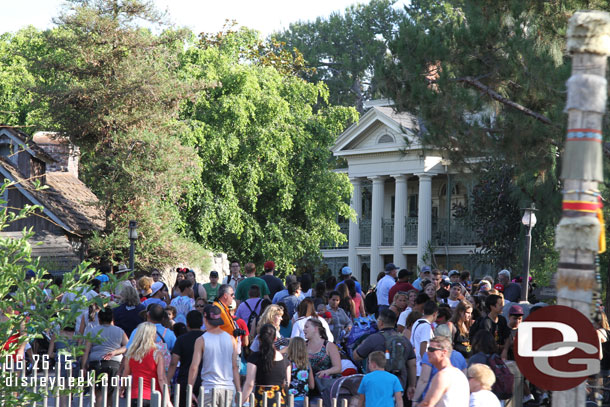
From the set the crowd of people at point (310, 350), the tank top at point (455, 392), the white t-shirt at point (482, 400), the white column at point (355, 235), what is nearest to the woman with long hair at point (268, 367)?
the crowd of people at point (310, 350)

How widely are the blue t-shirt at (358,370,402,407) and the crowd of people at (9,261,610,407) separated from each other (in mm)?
10

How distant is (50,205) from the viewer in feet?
105

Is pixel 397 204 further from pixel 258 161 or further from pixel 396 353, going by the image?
pixel 396 353

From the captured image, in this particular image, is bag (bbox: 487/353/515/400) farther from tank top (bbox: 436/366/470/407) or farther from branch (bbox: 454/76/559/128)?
branch (bbox: 454/76/559/128)

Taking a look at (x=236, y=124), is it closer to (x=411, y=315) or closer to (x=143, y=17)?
(x=143, y=17)

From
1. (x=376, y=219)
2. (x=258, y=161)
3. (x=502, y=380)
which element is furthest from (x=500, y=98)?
(x=376, y=219)

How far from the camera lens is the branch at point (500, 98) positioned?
14453 mm

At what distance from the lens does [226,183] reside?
3675 centimetres

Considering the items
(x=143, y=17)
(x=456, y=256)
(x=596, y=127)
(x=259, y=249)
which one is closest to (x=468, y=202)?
(x=456, y=256)

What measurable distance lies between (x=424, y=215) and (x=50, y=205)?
62.8ft

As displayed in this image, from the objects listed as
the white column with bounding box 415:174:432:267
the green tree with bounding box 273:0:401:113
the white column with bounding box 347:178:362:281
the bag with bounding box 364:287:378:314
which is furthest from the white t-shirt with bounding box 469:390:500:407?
the green tree with bounding box 273:0:401:113

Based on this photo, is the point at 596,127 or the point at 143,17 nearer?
the point at 596,127

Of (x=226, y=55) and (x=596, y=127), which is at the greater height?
(x=226, y=55)

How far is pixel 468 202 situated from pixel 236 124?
13.0 metres
